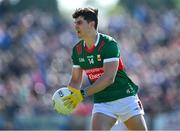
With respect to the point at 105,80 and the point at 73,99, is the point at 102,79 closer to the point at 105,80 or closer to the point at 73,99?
the point at 105,80

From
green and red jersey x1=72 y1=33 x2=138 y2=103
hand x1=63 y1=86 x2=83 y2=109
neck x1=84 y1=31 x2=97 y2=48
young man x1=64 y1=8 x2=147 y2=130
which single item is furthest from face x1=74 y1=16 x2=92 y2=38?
hand x1=63 y1=86 x2=83 y2=109

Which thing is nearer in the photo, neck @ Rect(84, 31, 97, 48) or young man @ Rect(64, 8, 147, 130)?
young man @ Rect(64, 8, 147, 130)

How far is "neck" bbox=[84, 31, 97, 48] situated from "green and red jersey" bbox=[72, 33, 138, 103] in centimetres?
5

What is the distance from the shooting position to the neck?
31.1 ft

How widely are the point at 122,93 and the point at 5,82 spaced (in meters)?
9.81

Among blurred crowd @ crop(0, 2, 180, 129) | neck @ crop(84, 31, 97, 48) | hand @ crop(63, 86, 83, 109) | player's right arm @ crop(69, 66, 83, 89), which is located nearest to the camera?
hand @ crop(63, 86, 83, 109)

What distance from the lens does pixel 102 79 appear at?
9.27 m

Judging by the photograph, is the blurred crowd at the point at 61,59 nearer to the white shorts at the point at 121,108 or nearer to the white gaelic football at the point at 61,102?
the white shorts at the point at 121,108

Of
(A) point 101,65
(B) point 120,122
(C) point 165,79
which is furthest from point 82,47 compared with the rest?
(C) point 165,79

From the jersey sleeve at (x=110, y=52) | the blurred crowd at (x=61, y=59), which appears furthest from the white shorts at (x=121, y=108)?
the blurred crowd at (x=61, y=59)

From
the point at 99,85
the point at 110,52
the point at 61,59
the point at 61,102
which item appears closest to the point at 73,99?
the point at 61,102

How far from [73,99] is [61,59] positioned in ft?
36.3

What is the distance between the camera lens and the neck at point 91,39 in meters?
9.48

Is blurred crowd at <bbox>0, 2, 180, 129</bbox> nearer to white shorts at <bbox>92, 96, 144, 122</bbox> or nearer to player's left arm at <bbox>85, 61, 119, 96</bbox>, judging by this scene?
white shorts at <bbox>92, 96, 144, 122</bbox>
